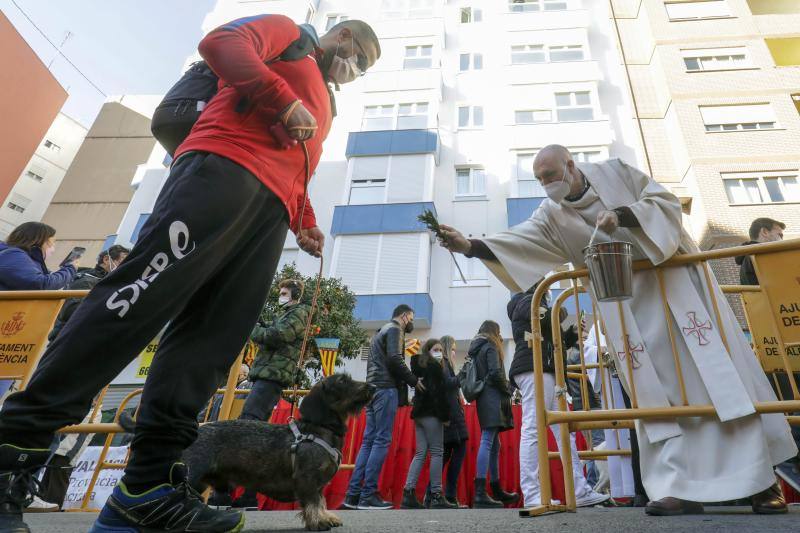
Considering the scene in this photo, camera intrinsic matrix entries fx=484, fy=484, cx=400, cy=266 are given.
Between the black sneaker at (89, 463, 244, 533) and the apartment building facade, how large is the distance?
57.9ft

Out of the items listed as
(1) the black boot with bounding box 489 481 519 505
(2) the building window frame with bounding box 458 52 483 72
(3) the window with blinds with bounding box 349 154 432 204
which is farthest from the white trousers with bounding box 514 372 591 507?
(2) the building window frame with bounding box 458 52 483 72

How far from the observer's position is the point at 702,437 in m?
2.55

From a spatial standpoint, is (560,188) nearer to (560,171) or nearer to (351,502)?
(560,171)

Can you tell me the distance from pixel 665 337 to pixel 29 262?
5.14 m

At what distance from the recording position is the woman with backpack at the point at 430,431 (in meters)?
5.46

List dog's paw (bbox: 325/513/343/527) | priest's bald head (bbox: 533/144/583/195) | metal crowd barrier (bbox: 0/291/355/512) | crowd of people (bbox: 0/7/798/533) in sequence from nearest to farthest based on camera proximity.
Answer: crowd of people (bbox: 0/7/798/533) → dog's paw (bbox: 325/513/343/527) → priest's bald head (bbox: 533/144/583/195) → metal crowd barrier (bbox: 0/291/355/512)

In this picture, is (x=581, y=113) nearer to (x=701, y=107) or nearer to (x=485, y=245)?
(x=701, y=107)

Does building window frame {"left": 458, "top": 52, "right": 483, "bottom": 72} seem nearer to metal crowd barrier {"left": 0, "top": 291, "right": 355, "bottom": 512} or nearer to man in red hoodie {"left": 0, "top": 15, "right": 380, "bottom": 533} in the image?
metal crowd barrier {"left": 0, "top": 291, "right": 355, "bottom": 512}

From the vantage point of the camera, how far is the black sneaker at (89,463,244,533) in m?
1.45

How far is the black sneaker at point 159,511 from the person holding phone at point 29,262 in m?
3.56

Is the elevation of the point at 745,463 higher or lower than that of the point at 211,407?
lower

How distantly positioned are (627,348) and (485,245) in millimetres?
1066

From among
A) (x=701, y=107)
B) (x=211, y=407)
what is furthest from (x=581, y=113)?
(x=211, y=407)

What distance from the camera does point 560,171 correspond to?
3.26 meters
